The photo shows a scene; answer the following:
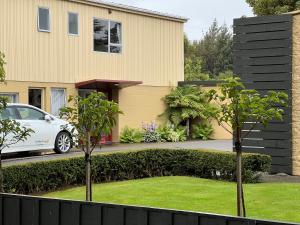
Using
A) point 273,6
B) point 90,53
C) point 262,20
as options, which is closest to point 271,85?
point 262,20

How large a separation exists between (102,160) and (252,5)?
70.2 feet

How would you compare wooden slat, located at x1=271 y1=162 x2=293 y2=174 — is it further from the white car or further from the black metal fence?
the black metal fence

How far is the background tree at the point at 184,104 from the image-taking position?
28219 mm

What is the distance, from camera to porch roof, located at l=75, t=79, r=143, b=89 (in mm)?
24141

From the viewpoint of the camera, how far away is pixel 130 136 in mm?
26250

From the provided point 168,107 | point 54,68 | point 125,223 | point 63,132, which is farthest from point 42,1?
point 125,223

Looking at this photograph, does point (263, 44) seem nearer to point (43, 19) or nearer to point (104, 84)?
point (43, 19)

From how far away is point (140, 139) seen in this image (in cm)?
2656

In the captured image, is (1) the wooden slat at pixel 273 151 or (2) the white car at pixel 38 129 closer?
(1) the wooden slat at pixel 273 151

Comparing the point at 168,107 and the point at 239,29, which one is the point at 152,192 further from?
the point at 168,107

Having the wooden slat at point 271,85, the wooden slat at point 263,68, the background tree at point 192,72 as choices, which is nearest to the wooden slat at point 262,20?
the wooden slat at point 263,68

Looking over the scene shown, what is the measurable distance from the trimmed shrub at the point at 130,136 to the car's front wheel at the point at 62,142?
23.6 feet

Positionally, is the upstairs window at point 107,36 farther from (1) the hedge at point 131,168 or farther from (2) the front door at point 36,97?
(1) the hedge at point 131,168

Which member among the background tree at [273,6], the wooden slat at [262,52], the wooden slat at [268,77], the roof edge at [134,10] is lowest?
the wooden slat at [268,77]
